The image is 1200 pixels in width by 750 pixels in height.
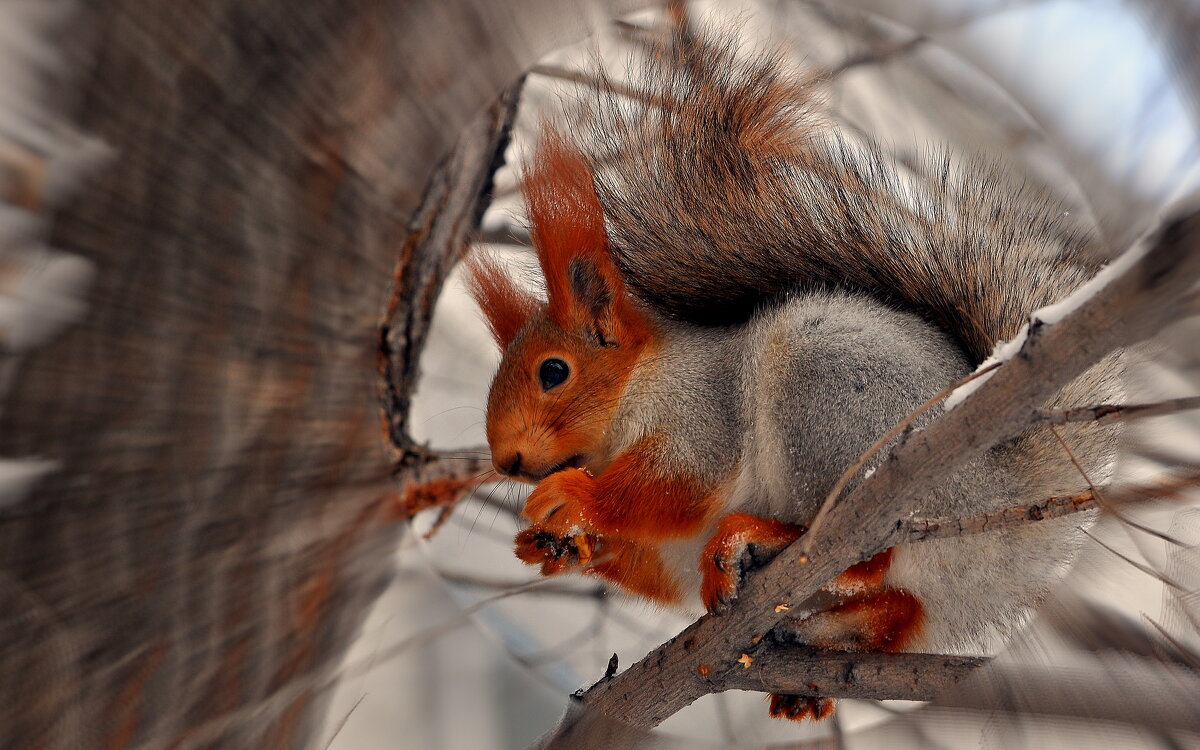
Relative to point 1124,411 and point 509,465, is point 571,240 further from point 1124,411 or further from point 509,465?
point 1124,411

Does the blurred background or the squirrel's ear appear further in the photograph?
the squirrel's ear

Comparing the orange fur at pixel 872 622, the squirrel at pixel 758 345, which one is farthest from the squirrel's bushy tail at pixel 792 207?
the orange fur at pixel 872 622

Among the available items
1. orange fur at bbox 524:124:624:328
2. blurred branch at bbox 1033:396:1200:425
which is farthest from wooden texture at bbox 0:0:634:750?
blurred branch at bbox 1033:396:1200:425

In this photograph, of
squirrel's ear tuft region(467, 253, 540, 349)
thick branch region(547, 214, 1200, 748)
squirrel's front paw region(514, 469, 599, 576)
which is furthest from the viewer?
squirrel's ear tuft region(467, 253, 540, 349)

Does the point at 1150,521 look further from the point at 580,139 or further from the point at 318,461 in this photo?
the point at 318,461

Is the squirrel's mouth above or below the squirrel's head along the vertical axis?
below

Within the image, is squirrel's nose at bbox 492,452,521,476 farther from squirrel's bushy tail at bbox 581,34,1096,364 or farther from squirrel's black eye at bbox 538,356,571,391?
squirrel's bushy tail at bbox 581,34,1096,364

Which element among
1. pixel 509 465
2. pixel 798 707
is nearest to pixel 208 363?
pixel 509 465
